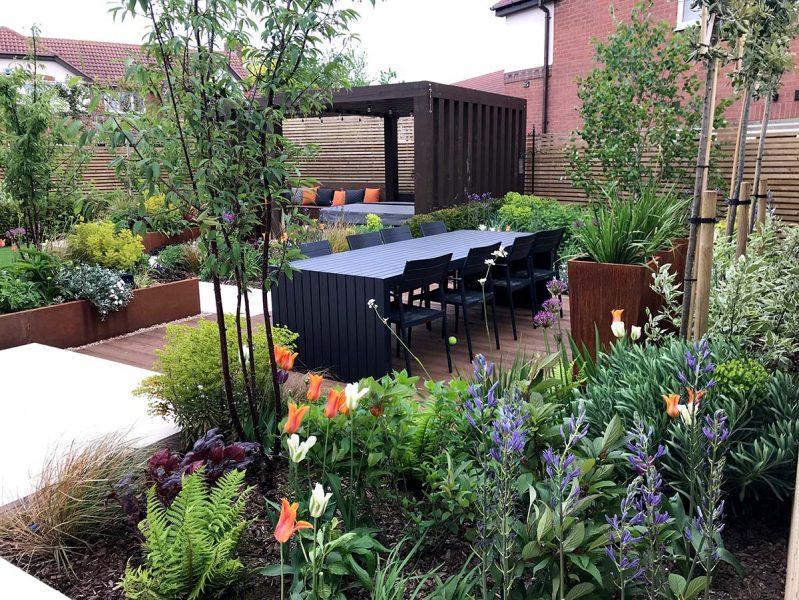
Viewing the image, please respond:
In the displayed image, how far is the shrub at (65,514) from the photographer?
8.03 ft

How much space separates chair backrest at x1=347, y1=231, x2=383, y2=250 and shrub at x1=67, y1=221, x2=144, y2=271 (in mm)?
2208

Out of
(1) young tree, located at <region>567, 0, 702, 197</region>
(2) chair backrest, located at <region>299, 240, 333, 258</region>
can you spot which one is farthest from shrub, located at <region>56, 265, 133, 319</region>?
(1) young tree, located at <region>567, 0, 702, 197</region>

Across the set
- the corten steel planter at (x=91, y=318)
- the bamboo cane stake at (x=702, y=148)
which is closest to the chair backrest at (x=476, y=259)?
the bamboo cane stake at (x=702, y=148)

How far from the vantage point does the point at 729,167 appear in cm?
966

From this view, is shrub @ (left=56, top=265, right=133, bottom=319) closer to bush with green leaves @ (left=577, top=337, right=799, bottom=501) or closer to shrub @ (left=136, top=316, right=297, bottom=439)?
shrub @ (left=136, top=316, right=297, bottom=439)

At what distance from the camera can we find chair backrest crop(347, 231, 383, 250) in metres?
6.68

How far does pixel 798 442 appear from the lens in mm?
2244

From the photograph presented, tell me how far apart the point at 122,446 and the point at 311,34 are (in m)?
1.99

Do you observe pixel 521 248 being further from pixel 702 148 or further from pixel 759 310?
pixel 759 310

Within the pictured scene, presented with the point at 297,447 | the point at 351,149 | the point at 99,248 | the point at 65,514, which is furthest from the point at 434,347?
the point at 351,149

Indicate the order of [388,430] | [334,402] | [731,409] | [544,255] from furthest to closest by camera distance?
[544,255] → [388,430] → [731,409] → [334,402]

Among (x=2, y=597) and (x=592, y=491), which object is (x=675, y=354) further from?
(x=2, y=597)

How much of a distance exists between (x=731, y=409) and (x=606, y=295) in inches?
53.0

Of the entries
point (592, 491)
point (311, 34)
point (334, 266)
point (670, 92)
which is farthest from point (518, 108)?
point (592, 491)
